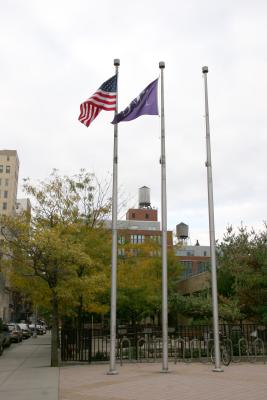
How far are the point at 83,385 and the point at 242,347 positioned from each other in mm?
9948

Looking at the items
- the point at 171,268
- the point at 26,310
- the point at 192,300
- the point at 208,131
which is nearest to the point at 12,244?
the point at 208,131

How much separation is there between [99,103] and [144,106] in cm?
160

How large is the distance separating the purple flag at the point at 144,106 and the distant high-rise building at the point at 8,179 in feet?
282

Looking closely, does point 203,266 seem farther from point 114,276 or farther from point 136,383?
point 136,383

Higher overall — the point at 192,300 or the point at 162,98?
the point at 162,98

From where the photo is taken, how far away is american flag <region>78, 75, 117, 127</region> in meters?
15.8

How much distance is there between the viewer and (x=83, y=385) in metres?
12.9

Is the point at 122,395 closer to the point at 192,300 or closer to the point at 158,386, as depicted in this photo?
the point at 158,386

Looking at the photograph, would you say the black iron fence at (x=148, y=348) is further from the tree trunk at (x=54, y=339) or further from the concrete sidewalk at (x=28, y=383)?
the concrete sidewalk at (x=28, y=383)

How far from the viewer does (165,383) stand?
12.7 metres

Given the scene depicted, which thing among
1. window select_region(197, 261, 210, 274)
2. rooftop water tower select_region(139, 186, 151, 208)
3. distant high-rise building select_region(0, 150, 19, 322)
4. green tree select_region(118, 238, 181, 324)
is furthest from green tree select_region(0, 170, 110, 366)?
rooftop water tower select_region(139, 186, 151, 208)

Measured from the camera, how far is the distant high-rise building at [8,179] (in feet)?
324

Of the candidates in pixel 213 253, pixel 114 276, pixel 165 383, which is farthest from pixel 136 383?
pixel 213 253

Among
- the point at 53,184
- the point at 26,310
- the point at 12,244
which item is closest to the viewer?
the point at 12,244
